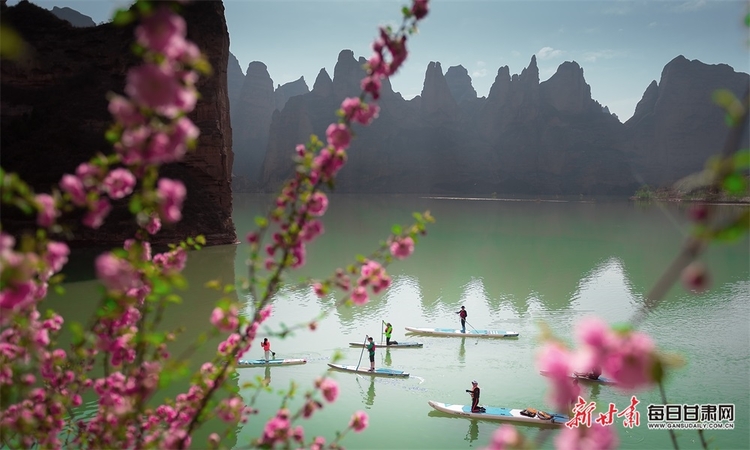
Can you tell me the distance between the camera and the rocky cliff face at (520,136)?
12800 centimetres

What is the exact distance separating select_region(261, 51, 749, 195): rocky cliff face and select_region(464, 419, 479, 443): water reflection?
382ft

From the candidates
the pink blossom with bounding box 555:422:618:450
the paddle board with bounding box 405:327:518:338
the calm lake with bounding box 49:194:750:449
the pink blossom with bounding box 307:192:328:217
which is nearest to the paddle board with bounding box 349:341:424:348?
the calm lake with bounding box 49:194:750:449

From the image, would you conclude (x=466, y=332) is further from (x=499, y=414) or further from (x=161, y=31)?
(x=161, y=31)

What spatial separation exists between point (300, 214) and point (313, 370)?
12.3 metres

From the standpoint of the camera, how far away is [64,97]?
37.7 meters

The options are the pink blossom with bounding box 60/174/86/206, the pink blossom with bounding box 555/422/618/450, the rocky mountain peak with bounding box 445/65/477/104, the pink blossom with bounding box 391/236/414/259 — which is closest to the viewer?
the pink blossom with bounding box 555/422/618/450

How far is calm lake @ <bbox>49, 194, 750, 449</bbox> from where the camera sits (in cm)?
1184

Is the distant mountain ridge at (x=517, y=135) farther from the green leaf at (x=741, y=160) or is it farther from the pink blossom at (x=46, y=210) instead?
the green leaf at (x=741, y=160)

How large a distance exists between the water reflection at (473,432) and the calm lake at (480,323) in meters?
0.02

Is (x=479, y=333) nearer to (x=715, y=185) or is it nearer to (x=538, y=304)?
(x=538, y=304)

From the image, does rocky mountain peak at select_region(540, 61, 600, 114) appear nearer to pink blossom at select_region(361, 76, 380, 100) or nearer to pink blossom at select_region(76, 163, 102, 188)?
pink blossom at select_region(361, 76, 380, 100)

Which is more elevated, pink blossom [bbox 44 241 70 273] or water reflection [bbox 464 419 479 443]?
pink blossom [bbox 44 241 70 273]

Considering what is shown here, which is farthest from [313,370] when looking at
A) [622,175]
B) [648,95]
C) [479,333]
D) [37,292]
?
[648,95]

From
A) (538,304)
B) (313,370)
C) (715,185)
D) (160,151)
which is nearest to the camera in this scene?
(715,185)
